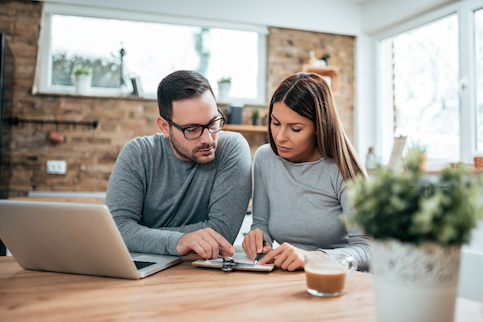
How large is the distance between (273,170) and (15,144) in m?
2.59

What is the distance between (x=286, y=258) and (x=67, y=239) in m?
0.54

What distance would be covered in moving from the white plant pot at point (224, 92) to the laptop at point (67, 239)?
2.80 m

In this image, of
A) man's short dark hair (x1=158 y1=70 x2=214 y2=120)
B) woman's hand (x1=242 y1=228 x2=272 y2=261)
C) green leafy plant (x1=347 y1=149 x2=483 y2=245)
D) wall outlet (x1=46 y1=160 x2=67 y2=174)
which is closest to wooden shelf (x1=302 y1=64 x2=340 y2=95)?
wall outlet (x1=46 y1=160 x2=67 y2=174)

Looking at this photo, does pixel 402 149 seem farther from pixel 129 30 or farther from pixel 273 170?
pixel 129 30

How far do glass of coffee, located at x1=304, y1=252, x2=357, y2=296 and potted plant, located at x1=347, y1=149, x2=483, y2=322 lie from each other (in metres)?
0.23

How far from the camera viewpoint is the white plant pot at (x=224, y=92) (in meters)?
3.71

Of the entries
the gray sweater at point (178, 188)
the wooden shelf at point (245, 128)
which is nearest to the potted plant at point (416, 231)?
the gray sweater at point (178, 188)

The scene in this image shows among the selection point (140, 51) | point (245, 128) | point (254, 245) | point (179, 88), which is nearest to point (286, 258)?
point (254, 245)

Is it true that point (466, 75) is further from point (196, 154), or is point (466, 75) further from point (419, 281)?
point (419, 281)

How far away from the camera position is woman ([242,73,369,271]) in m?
1.43

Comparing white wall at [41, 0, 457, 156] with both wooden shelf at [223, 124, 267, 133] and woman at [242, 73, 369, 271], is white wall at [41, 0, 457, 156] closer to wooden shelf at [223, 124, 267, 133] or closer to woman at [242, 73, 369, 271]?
wooden shelf at [223, 124, 267, 133]

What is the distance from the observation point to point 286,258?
3.47ft

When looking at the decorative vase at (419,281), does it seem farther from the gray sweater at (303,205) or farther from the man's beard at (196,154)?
the man's beard at (196,154)

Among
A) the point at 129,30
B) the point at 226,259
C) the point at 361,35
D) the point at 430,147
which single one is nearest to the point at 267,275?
the point at 226,259
